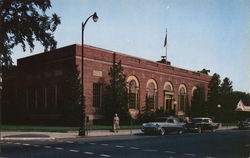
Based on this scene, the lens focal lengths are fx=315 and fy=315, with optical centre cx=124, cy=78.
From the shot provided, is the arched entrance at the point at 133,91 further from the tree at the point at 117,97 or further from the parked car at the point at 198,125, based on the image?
the parked car at the point at 198,125

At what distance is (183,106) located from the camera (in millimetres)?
57594

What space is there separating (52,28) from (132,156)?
74.3 feet

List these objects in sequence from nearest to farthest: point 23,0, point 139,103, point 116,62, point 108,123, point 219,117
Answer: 1. point 23,0
2. point 108,123
3. point 116,62
4. point 139,103
5. point 219,117

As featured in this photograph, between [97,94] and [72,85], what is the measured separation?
6.53 m

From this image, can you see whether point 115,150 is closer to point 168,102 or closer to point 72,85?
point 72,85

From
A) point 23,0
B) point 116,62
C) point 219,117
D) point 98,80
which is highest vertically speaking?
point 23,0

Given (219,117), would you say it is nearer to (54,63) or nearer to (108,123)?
(108,123)

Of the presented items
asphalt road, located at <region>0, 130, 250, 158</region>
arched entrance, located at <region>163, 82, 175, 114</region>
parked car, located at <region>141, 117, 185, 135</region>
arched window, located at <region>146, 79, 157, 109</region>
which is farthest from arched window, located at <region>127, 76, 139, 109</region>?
asphalt road, located at <region>0, 130, 250, 158</region>

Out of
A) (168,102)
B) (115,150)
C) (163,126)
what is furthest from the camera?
(168,102)

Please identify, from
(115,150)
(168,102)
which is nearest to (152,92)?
(168,102)

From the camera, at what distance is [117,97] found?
123 feet

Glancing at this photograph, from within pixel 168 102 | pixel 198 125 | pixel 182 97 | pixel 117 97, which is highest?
pixel 182 97

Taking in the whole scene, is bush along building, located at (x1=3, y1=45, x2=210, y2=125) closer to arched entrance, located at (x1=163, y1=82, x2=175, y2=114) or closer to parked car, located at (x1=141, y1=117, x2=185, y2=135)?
arched entrance, located at (x1=163, y1=82, x2=175, y2=114)

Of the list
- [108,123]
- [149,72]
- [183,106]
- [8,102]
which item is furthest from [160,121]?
[183,106]
